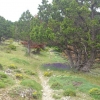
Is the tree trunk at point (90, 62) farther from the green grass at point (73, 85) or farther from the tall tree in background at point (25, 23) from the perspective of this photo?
the tall tree in background at point (25, 23)

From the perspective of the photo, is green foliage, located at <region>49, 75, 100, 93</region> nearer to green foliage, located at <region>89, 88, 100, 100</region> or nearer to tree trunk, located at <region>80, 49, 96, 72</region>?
green foliage, located at <region>89, 88, 100, 100</region>

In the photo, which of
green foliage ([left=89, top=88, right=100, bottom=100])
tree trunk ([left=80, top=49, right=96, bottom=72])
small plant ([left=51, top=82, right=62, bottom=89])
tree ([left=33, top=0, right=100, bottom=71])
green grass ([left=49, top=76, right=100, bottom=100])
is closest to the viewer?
green foliage ([left=89, top=88, right=100, bottom=100])

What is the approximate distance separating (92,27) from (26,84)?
19022mm

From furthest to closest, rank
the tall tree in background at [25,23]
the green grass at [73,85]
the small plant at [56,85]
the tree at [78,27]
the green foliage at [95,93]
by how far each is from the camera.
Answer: the tall tree in background at [25,23] → the tree at [78,27] → the small plant at [56,85] → the green grass at [73,85] → the green foliage at [95,93]

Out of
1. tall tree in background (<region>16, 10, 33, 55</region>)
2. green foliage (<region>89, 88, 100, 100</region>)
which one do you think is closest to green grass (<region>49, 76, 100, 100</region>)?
green foliage (<region>89, 88, 100, 100</region>)

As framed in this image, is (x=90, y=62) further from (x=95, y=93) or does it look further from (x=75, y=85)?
(x=95, y=93)

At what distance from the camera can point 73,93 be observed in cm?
2159

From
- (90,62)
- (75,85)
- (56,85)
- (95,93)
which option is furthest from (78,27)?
(95,93)

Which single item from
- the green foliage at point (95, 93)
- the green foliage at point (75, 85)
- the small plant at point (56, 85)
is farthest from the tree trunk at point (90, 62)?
the green foliage at point (95, 93)

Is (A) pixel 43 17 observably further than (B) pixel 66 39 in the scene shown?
Yes

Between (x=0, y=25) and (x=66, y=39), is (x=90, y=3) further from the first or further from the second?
(x=0, y=25)

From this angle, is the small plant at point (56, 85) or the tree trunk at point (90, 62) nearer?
the small plant at point (56, 85)

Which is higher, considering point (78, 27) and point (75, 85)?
point (78, 27)

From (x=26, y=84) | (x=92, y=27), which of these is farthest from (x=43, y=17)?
(x=26, y=84)
